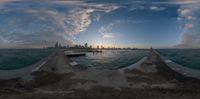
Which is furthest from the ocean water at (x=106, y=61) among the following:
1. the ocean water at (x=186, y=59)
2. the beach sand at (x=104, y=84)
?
the beach sand at (x=104, y=84)

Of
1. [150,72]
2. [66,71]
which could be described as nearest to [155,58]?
[150,72]

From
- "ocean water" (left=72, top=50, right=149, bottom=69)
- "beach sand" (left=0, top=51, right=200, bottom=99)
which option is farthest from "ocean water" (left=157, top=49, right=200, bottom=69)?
"beach sand" (left=0, top=51, right=200, bottom=99)

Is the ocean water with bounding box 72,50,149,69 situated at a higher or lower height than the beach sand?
lower

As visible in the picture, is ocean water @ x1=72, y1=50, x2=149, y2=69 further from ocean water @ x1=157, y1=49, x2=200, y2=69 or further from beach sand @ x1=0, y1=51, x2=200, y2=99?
beach sand @ x1=0, y1=51, x2=200, y2=99

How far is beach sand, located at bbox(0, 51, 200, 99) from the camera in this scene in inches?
762

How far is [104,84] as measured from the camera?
21.8 m

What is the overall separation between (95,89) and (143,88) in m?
3.26

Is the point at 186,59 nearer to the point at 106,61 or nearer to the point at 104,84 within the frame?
the point at 106,61

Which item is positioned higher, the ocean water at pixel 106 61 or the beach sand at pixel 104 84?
the beach sand at pixel 104 84

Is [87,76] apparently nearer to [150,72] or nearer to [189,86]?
[150,72]

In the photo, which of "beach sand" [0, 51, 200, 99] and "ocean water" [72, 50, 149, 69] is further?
"ocean water" [72, 50, 149, 69]

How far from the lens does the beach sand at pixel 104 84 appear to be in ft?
63.5

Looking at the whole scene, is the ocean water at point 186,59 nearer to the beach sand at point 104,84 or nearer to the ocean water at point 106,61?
the ocean water at point 106,61

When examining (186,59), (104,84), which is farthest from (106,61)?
(104,84)
